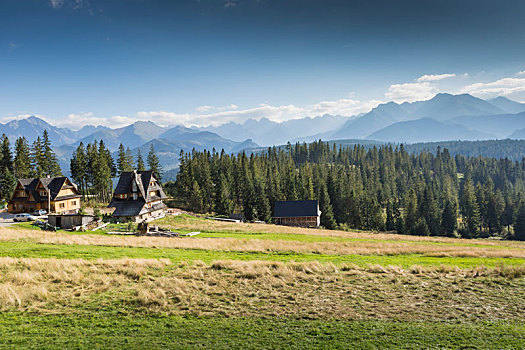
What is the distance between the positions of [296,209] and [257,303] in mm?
65686

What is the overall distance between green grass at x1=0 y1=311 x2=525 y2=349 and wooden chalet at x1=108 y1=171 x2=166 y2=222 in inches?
1795

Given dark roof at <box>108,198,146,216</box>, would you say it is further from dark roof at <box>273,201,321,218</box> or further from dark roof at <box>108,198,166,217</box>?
dark roof at <box>273,201,321,218</box>

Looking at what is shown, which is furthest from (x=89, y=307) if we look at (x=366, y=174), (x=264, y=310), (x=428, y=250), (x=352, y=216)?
(x=366, y=174)

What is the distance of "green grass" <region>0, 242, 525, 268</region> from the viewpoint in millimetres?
21797

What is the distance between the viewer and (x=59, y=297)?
13977mm

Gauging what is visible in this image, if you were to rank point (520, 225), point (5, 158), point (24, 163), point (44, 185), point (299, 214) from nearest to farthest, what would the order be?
point (44, 185) → point (24, 163) → point (299, 214) → point (5, 158) → point (520, 225)

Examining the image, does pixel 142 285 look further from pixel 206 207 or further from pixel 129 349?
pixel 206 207

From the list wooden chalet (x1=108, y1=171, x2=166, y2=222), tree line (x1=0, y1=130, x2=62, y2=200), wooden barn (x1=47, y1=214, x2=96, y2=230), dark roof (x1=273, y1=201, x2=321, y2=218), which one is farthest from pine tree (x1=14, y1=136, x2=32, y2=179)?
dark roof (x1=273, y1=201, x2=321, y2=218)

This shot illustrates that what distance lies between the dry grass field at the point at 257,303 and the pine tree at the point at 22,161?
6972 cm

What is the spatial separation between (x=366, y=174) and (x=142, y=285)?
153m

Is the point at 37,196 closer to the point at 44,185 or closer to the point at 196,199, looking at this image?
the point at 44,185

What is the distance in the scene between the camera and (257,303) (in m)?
14.2

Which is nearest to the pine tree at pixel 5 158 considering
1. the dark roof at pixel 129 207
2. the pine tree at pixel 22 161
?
the pine tree at pixel 22 161

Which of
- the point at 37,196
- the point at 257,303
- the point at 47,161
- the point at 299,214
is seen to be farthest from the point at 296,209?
the point at 47,161
